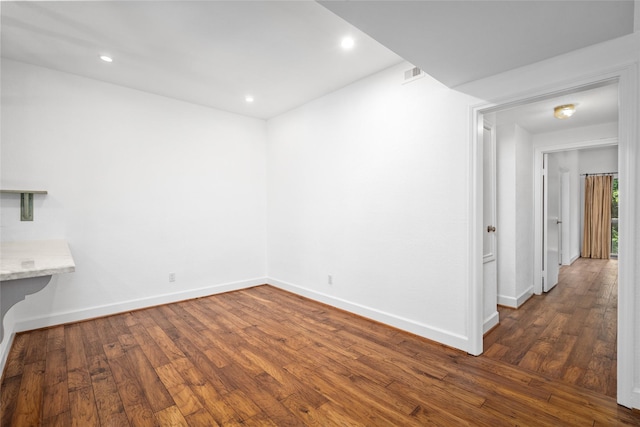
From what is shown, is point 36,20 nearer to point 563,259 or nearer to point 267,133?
point 267,133

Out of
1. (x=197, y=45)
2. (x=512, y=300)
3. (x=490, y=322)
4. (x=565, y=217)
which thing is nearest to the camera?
(x=197, y=45)

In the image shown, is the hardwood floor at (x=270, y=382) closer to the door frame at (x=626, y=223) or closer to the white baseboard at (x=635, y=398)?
the white baseboard at (x=635, y=398)

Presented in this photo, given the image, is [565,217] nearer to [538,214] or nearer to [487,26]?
[538,214]

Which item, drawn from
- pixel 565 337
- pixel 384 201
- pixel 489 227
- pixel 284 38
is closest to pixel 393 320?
pixel 384 201

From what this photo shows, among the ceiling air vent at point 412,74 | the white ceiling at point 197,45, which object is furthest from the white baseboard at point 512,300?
the white ceiling at point 197,45

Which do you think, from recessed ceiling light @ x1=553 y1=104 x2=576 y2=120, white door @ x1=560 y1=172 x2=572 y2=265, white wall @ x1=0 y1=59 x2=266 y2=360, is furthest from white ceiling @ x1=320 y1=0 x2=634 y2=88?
white door @ x1=560 y1=172 x2=572 y2=265

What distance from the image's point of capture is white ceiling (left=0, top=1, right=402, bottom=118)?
7.41ft

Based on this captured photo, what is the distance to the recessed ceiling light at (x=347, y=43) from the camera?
2625 mm

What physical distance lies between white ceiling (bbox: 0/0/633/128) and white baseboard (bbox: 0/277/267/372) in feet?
8.80

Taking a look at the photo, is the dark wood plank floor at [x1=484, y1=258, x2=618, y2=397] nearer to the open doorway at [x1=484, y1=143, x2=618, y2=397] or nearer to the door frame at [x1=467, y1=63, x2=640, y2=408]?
the open doorway at [x1=484, y1=143, x2=618, y2=397]

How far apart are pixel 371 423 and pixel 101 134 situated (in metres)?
4.08

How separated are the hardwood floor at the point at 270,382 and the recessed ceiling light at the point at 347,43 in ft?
9.13

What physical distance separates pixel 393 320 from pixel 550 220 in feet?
11.2

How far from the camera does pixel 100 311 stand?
3.52 meters
